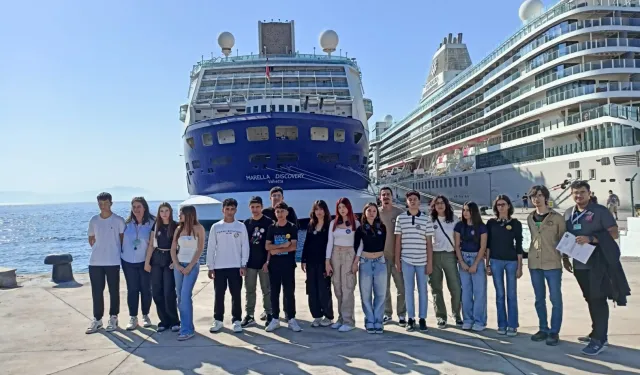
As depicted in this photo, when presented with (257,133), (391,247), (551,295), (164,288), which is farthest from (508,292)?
(257,133)

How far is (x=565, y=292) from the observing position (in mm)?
7203

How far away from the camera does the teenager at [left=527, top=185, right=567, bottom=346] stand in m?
5.02

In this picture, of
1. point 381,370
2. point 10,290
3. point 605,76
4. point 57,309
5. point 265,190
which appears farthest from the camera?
point 605,76

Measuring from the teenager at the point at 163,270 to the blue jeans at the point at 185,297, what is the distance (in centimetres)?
11

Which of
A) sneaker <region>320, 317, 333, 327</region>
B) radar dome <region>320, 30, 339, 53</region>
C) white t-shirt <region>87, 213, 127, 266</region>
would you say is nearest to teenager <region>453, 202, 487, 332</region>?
sneaker <region>320, 317, 333, 327</region>

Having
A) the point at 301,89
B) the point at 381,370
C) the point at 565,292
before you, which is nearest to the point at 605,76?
the point at 301,89

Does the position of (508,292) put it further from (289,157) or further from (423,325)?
(289,157)

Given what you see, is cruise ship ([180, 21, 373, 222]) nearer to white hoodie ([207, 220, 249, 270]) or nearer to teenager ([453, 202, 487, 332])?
white hoodie ([207, 220, 249, 270])

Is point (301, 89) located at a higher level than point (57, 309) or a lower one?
higher

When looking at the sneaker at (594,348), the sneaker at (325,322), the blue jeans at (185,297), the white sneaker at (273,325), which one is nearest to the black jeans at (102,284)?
the blue jeans at (185,297)

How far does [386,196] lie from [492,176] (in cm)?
3492

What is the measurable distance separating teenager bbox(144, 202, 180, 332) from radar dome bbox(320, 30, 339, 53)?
33752 millimetres

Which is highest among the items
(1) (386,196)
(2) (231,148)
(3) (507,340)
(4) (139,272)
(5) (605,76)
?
(5) (605,76)

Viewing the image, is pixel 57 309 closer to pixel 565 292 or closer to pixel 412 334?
pixel 412 334
